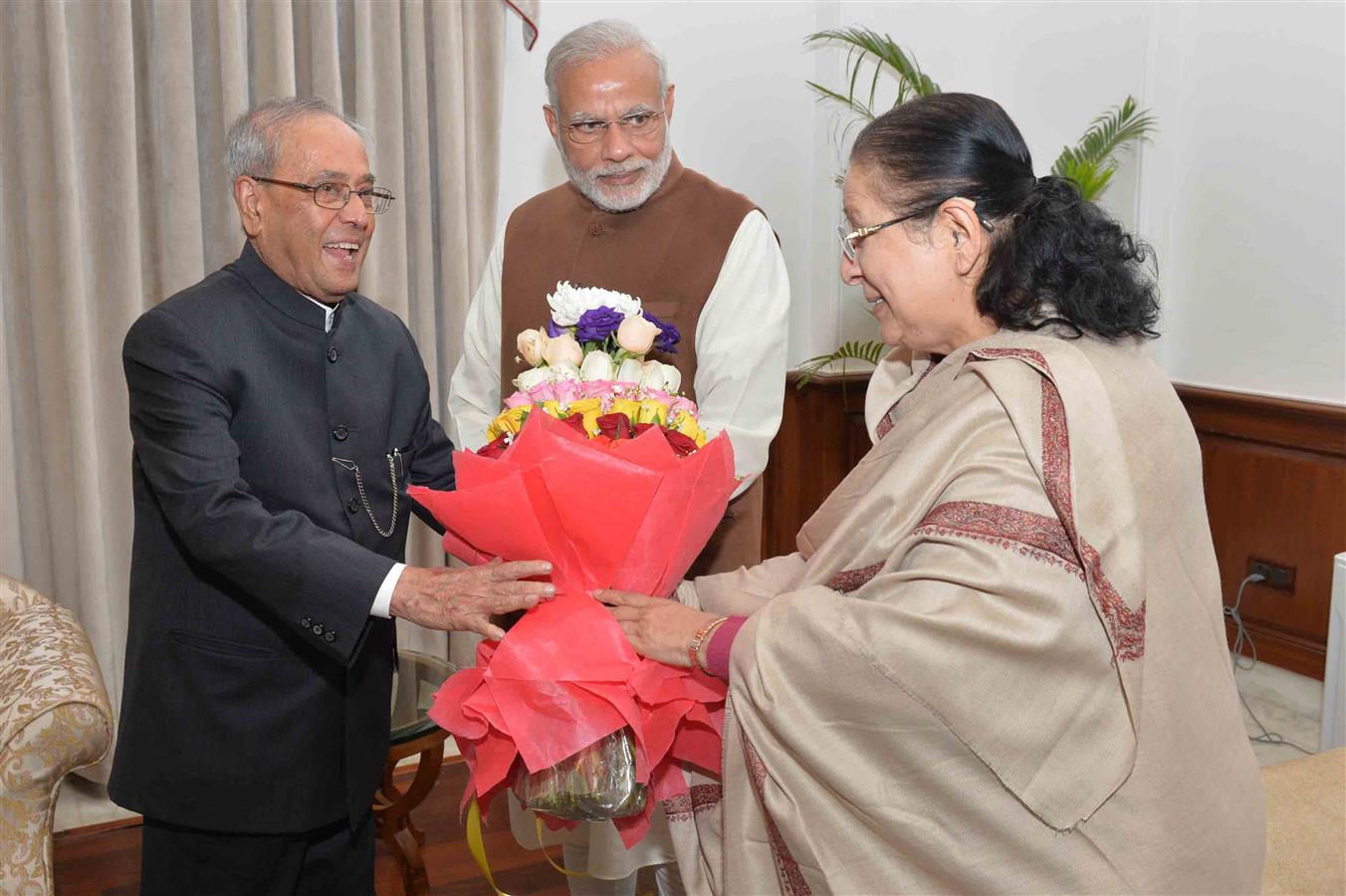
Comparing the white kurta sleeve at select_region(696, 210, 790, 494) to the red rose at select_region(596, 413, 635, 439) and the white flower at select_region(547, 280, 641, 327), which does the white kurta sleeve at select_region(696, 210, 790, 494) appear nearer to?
the white flower at select_region(547, 280, 641, 327)

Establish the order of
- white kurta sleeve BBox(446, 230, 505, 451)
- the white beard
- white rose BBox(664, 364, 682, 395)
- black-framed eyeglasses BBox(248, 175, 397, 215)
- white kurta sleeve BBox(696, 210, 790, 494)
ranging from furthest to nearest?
white kurta sleeve BBox(446, 230, 505, 451), the white beard, white kurta sleeve BBox(696, 210, 790, 494), black-framed eyeglasses BBox(248, 175, 397, 215), white rose BBox(664, 364, 682, 395)

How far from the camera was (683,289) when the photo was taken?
2.65 metres

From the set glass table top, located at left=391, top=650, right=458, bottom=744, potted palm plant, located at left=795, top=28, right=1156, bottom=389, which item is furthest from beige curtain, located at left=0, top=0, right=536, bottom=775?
potted palm plant, located at left=795, top=28, right=1156, bottom=389

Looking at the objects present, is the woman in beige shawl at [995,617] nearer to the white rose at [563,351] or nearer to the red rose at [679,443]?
the red rose at [679,443]

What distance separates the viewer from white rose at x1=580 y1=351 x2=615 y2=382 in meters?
1.85

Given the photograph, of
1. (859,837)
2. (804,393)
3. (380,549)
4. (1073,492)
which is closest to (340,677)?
(380,549)

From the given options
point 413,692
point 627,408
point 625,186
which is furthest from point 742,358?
point 413,692

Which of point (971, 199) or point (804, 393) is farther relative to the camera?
point (804, 393)

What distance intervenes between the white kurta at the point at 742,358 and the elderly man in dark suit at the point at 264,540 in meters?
0.46

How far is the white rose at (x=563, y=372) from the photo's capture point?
183 centimetres

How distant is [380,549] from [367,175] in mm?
684

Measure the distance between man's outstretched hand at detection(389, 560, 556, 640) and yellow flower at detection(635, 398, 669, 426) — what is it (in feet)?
0.85

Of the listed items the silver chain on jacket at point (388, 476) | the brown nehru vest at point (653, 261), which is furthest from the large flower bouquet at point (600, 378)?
the brown nehru vest at point (653, 261)

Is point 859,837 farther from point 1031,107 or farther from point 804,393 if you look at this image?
point 1031,107
